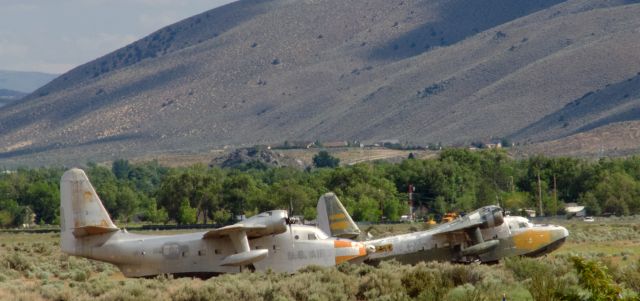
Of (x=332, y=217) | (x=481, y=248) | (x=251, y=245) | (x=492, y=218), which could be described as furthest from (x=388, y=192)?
(x=251, y=245)

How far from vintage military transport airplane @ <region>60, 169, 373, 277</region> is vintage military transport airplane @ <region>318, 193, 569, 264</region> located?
161cm

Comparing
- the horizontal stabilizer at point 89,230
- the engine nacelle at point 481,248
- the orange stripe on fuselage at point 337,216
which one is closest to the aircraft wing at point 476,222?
the engine nacelle at point 481,248

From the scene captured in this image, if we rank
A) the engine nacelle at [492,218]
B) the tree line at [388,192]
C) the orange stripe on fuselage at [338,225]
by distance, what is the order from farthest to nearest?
the tree line at [388,192], the orange stripe on fuselage at [338,225], the engine nacelle at [492,218]

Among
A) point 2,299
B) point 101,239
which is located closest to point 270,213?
point 101,239

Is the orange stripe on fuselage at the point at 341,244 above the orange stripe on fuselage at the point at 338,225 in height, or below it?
below

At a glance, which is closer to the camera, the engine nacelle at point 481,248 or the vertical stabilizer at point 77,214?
the vertical stabilizer at point 77,214

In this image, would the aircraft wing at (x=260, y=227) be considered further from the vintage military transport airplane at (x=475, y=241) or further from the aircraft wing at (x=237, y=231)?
the vintage military transport airplane at (x=475, y=241)

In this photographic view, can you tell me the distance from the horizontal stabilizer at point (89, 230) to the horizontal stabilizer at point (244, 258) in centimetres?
441

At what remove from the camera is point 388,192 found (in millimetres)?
137625

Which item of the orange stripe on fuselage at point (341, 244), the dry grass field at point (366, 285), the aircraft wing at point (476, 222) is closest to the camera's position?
the dry grass field at point (366, 285)

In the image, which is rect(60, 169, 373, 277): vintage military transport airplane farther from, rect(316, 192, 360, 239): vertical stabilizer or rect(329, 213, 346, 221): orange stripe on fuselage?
rect(329, 213, 346, 221): orange stripe on fuselage

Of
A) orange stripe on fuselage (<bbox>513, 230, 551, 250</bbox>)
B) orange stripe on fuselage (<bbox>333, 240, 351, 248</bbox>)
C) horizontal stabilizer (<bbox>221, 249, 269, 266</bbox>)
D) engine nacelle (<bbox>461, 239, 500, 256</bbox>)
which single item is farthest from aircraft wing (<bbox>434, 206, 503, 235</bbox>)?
horizontal stabilizer (<bbox>221, 249, 269, 266</bbox>)

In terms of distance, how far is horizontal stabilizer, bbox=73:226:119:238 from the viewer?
48.9m

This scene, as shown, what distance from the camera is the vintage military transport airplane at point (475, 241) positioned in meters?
51.1
